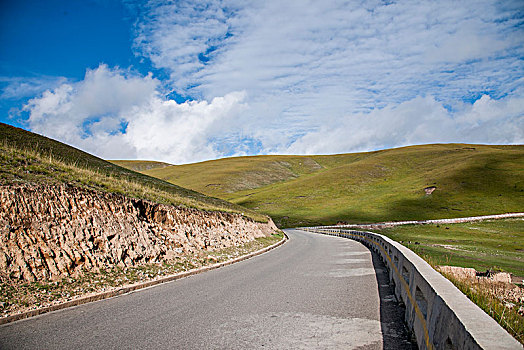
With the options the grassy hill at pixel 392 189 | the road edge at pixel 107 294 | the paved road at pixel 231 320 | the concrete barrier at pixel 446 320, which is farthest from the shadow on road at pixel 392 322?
the grassy hill at pixel 392 189

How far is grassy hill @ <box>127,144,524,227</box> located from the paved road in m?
66.3

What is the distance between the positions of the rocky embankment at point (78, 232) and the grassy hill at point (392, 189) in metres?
63.1

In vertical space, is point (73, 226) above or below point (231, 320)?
above

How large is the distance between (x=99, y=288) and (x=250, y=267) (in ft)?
22.6

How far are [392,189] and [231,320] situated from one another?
98.6 metres

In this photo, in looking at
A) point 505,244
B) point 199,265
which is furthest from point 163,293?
point 505,244

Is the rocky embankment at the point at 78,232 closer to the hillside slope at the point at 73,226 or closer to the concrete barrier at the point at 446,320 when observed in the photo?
the hillside slope at the point at 73,226

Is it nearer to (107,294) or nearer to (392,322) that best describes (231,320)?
(392,322)

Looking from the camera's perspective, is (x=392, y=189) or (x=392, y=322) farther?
(x=392, y=189)

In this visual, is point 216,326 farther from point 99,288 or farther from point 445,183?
point 445,183

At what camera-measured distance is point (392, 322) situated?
7020 millimetres

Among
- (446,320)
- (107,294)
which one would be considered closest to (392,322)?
(446,320)

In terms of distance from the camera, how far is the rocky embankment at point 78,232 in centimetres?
963

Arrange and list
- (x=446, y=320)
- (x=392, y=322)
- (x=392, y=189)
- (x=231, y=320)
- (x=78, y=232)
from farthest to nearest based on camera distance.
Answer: (x=392, y=189), (x=78, y=232), (x=231, y=320), (x=392, y=322), (x=446, y=320)
